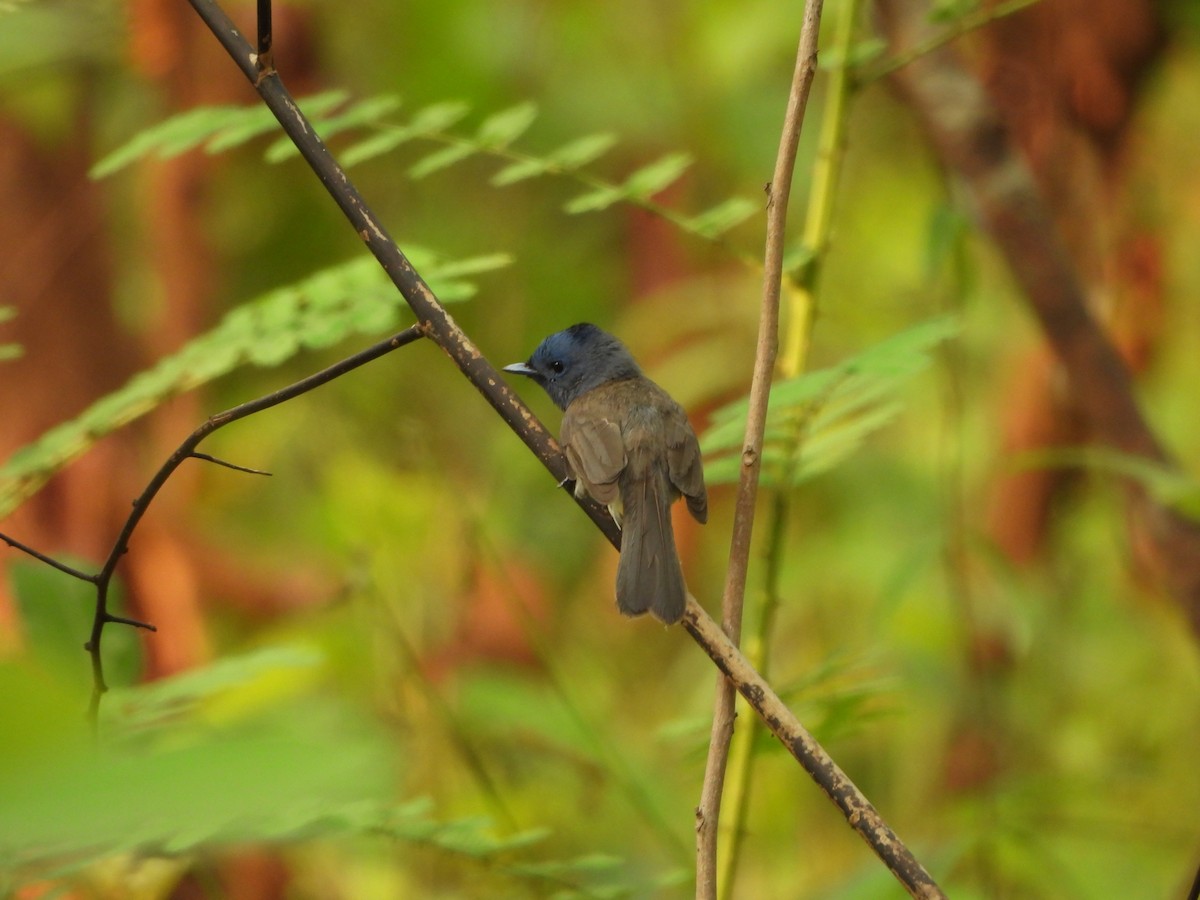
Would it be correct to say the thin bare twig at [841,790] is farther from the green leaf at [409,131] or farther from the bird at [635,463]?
the green leaf at [409,131]

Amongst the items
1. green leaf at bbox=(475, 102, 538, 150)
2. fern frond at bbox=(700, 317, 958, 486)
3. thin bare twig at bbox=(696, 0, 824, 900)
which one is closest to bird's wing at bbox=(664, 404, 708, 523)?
fern frond at bbox=(700, 317, 958, 486)

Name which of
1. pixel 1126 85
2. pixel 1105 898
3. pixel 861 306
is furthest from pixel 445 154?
pixel 861 306

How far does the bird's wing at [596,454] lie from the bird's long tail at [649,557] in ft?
0.18

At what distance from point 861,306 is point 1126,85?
4.99 ft

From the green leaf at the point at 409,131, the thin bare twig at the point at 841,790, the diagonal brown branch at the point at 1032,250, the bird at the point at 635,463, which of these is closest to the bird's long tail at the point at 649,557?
the bird at the point at 635,463

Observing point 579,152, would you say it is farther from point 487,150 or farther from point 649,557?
point 649,557

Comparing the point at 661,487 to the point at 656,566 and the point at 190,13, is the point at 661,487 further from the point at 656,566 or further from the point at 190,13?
the point at 190,13

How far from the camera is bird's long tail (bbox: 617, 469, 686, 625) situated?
1803 millimetres

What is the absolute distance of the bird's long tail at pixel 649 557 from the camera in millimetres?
1803

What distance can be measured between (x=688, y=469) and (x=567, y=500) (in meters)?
4.07

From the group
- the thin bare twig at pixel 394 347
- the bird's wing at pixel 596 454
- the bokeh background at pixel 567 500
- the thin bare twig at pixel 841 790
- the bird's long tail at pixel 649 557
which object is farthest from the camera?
the bokeh background at pixel 567 500

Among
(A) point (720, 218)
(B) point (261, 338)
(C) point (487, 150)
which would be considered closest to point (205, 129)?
(B) point (261, 338)

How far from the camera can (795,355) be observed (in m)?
2.01

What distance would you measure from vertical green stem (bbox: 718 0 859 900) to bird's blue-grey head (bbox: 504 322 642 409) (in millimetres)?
849
